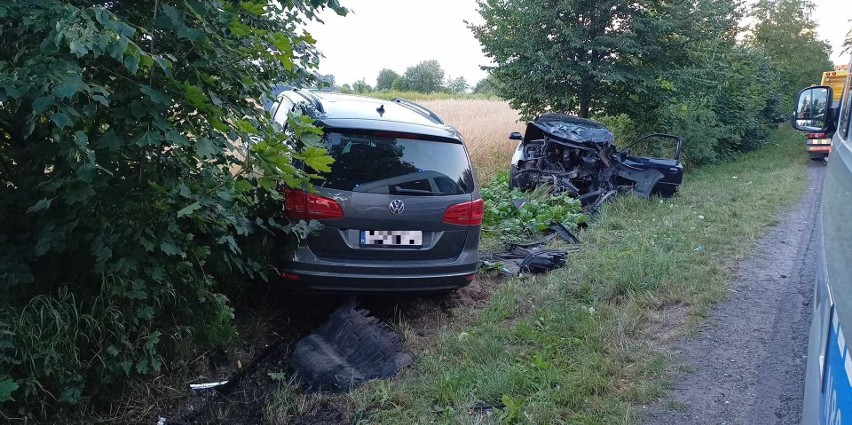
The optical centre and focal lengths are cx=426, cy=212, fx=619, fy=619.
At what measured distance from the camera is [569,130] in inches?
410

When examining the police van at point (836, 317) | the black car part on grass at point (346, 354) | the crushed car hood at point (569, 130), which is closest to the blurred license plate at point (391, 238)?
the black car part on grass at point (346, 354)

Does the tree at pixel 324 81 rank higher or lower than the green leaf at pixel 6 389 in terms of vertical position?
higher

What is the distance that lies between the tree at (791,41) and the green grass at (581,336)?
27434 mm

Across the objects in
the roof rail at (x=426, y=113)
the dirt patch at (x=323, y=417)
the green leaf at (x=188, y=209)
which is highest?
the roof rail at (x=426, y=113)

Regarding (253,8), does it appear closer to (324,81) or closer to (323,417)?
(324,81)

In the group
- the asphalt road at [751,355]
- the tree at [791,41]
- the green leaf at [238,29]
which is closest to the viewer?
the green leaf at [238,29]

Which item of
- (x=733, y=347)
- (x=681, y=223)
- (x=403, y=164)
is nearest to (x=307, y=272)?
(x=403, y=164)

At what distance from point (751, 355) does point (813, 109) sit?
178 centimetres

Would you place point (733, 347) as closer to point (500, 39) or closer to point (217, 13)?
point (217, 13)

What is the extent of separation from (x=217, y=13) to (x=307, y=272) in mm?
1899

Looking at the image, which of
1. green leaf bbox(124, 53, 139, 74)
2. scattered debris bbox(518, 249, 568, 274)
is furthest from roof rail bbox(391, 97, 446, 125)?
green leaf bbox(124, 53, 139, 74)

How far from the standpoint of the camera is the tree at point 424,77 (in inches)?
2183

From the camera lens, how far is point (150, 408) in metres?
3.72

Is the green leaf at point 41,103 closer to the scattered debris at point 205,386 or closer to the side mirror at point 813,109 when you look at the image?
the scattered debris at point 205,386
